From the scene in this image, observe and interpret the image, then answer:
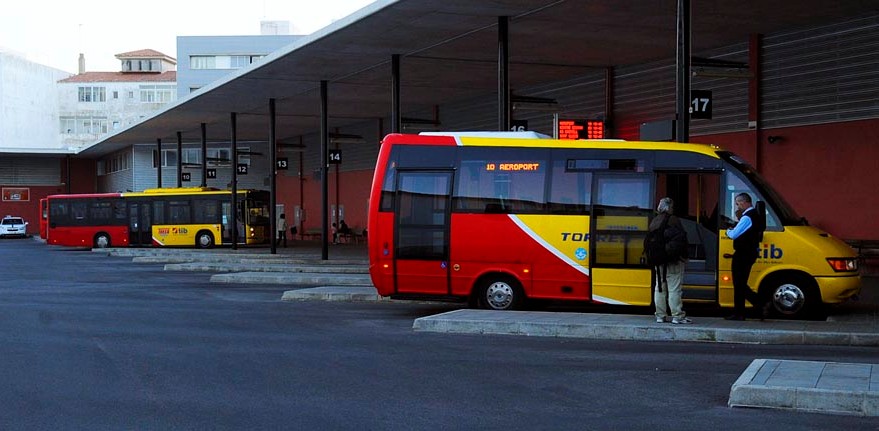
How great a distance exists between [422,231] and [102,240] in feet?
112

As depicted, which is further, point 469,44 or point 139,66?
point 139,66

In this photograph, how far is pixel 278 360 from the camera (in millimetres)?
10992

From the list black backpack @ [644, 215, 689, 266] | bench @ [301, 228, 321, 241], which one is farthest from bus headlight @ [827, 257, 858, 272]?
bench @ [301, 228, 321, 241]

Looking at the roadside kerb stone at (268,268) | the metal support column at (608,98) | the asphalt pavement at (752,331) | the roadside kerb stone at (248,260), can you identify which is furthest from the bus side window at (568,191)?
the metal support column at (608,98)

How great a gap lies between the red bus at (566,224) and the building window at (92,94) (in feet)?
270

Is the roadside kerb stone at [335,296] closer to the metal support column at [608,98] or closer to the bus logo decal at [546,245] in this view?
the bus logo decal at [546,245]

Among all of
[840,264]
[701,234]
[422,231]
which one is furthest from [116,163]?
[840,264]

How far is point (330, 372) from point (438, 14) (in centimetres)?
1195

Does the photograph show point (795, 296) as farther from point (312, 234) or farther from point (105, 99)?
point (105, 99)

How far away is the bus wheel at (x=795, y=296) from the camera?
14.2m

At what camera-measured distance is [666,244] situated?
42.4ft

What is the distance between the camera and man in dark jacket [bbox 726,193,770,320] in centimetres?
1334

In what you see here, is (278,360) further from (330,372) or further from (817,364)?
(817,364)

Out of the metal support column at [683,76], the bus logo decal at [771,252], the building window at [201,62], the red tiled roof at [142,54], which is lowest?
the bus logo decal at [771,252]
